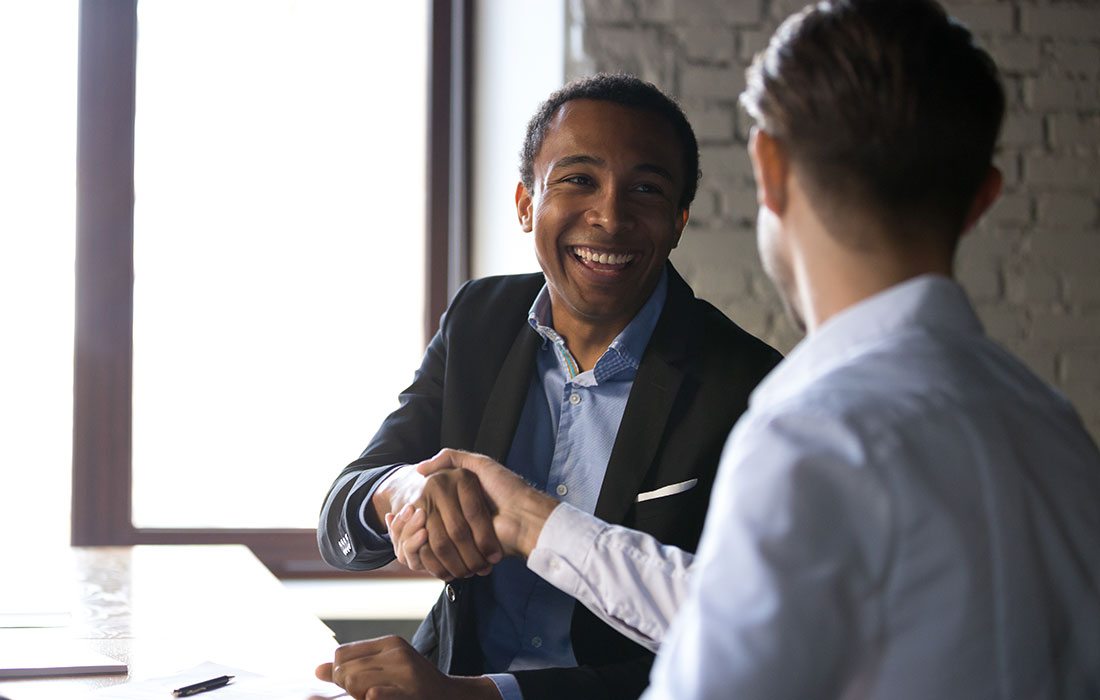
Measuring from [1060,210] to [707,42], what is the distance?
0.87m

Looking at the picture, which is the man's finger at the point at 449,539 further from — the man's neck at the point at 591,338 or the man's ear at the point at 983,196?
the man's ear at the point at 983,196

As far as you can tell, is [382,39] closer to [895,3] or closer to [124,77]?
[124,77]

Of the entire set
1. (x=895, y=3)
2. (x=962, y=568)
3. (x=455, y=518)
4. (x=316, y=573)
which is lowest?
(x=316, y=573)

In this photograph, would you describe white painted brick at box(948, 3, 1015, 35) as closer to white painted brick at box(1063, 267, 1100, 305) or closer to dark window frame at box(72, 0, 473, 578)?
white painted brick at box(1063, 267, 1100, 305)

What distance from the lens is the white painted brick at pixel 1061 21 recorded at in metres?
2.61

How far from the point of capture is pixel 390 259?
291 cm

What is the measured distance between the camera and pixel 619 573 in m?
1.14

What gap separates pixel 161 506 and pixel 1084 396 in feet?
7.06

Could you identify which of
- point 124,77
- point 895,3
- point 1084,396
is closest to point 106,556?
point 124,77

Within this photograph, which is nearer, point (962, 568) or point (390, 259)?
point (962, 568)

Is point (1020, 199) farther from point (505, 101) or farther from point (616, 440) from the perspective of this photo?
point (616, 440)

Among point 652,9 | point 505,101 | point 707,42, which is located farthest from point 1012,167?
point 505,101

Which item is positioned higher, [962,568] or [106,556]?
[962,568]

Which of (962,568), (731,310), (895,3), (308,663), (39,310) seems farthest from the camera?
(39,310)
